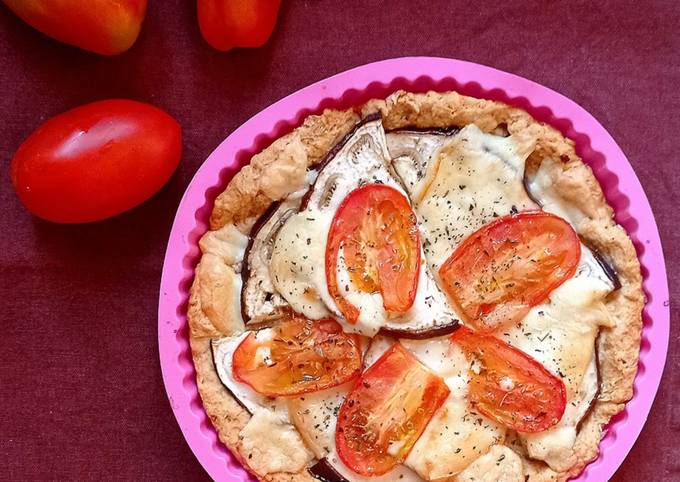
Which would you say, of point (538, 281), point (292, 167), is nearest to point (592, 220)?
point (538, 281)

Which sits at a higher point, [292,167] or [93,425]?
[292,167]

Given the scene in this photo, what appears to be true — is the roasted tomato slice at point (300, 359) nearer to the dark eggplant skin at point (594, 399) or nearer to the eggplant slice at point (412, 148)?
the eggplant slice at point (412, 148)

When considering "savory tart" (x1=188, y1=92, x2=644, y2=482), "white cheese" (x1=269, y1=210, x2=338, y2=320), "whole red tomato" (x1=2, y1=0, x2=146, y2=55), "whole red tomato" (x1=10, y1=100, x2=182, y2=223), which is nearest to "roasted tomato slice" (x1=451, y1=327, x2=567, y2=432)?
"savory tart" (x1=188, y1=92, x2=644, y2=482)

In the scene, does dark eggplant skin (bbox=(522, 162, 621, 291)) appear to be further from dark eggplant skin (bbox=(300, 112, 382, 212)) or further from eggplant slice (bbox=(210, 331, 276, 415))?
eggplant slice (bbox=(210, 331, 276, 415))

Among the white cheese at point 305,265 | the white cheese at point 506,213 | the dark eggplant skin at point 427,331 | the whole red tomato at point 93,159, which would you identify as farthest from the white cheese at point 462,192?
the whole red tomato at point 93,159

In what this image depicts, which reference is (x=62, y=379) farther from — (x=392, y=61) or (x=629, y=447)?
(x=629, y=447)

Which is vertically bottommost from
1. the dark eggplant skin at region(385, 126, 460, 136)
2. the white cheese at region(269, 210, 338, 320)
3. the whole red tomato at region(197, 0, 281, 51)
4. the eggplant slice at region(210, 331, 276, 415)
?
the eggplant slice at region(210, 331, 276, 415)

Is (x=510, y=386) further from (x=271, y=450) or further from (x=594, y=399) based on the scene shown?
(x=271, y=450)
